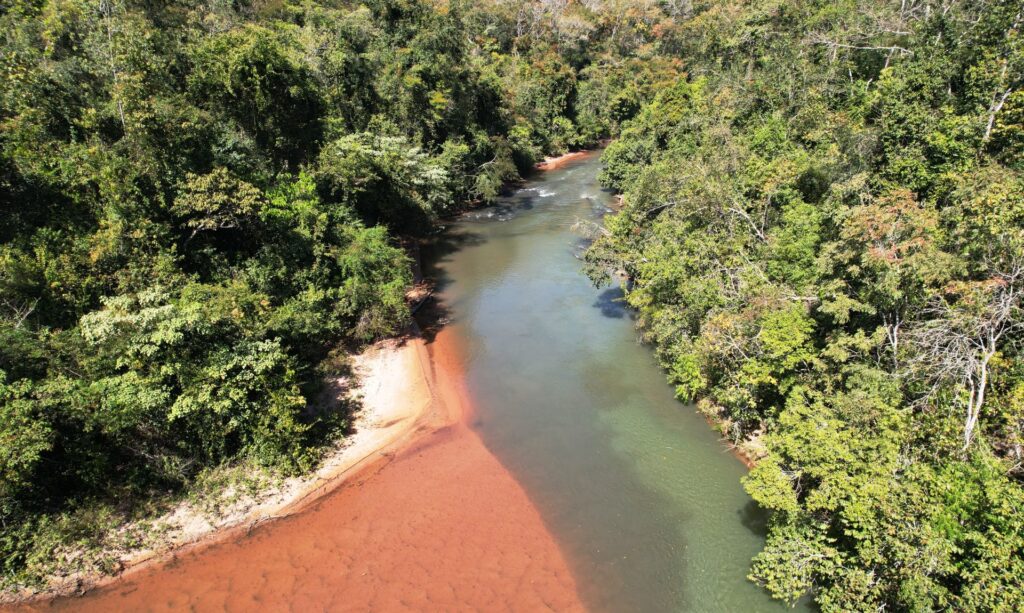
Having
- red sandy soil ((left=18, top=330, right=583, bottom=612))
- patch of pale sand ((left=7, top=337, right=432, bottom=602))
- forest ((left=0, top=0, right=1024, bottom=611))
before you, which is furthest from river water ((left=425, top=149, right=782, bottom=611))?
patch of pale sand ((left=7, top=337, right=432, bottom=602))

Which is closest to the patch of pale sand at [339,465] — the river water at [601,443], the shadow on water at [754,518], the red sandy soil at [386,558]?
the red sandy soil at [386,558]

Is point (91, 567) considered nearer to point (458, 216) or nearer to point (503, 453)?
point (503, 453)

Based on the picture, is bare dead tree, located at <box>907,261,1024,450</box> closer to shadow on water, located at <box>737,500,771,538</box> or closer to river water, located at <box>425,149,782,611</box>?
shadow on water, located at <box>737,500,771,538</box>

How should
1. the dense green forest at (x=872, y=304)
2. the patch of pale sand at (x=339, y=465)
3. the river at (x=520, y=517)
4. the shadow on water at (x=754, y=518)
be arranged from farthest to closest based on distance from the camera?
1. the shadow on water at (x=754, y=518)
2. the patch of pale sand at (x=339, y=465)
3. the river at (x=520, y=517)
4. the dense green forest at (x=872, y=304)

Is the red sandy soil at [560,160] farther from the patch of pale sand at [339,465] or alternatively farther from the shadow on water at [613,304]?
the patch of pale sand at [339,465]

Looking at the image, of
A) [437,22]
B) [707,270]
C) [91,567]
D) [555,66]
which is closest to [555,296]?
[707,270]
